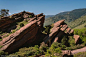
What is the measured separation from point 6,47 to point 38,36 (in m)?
16.7

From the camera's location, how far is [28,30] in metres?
29.8

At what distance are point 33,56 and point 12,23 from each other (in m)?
22.5

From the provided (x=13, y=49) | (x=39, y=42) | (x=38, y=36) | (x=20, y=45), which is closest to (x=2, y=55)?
(x=13, y=49)

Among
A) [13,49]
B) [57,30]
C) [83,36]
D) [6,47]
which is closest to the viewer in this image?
[6,47]

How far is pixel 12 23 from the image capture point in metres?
38.1

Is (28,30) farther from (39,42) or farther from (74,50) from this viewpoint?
(74,50)

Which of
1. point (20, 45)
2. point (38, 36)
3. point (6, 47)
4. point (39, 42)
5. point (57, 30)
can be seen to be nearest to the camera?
point (6, 47)

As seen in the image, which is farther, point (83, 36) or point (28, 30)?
point (83, 36)

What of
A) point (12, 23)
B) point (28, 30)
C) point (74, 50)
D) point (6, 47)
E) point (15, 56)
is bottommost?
point (74, 50)

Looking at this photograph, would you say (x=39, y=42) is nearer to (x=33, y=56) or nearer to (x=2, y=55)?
(x=33, y=56)

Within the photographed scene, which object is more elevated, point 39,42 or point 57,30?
point 57,30

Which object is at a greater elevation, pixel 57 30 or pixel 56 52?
pixel 57 30

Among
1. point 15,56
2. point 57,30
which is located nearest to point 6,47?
A: point 15,56

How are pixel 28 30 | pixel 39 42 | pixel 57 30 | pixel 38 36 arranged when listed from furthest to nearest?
pixel 57 30, pixel 38 36, pixel 39 42, pixel 28 30
